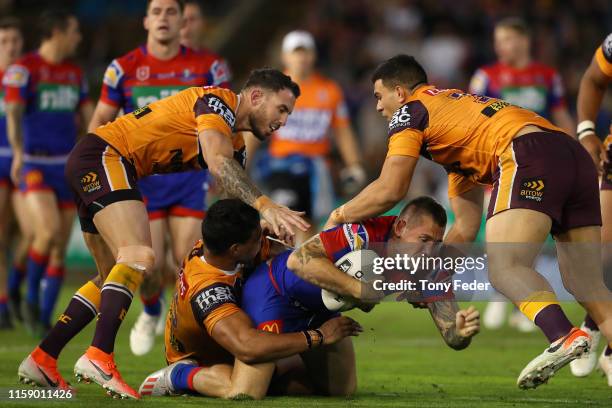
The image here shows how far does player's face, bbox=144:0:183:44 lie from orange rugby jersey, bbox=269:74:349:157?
3.72 meters

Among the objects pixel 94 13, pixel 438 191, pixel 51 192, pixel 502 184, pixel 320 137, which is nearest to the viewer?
pixel 502 184

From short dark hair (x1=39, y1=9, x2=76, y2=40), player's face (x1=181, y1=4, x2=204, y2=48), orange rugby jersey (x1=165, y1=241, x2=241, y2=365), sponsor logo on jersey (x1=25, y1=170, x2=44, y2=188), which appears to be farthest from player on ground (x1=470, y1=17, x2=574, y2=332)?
orange rugby jersey (x1=165, y1=241, x2=241, y2=365)

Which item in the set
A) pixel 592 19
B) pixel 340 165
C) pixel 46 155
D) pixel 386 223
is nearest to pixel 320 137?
pixel 46 155

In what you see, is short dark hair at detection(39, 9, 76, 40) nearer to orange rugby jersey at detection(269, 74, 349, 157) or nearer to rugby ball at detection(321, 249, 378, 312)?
orange rugby jersey at detection(269, 74, 349, 157)

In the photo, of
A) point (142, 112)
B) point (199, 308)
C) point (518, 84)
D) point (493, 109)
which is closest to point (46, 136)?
point (142, 112)

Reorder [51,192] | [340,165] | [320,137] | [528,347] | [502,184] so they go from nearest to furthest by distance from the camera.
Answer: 1. [502,184]
2. [528,347]
3. [51,192]
4. [320,137]
5. [340,165]

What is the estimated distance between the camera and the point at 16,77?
1174 cm

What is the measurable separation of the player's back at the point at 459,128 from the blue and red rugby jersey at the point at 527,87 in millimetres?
5848

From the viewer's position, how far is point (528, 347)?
426 inches

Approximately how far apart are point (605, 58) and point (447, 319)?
8.35 feet

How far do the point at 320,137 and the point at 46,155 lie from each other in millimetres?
3468

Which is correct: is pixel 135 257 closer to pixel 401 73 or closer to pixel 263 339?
pixel 263 339

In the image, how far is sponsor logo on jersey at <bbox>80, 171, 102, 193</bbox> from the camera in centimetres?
746

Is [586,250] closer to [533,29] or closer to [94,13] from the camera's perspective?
[533,29]
